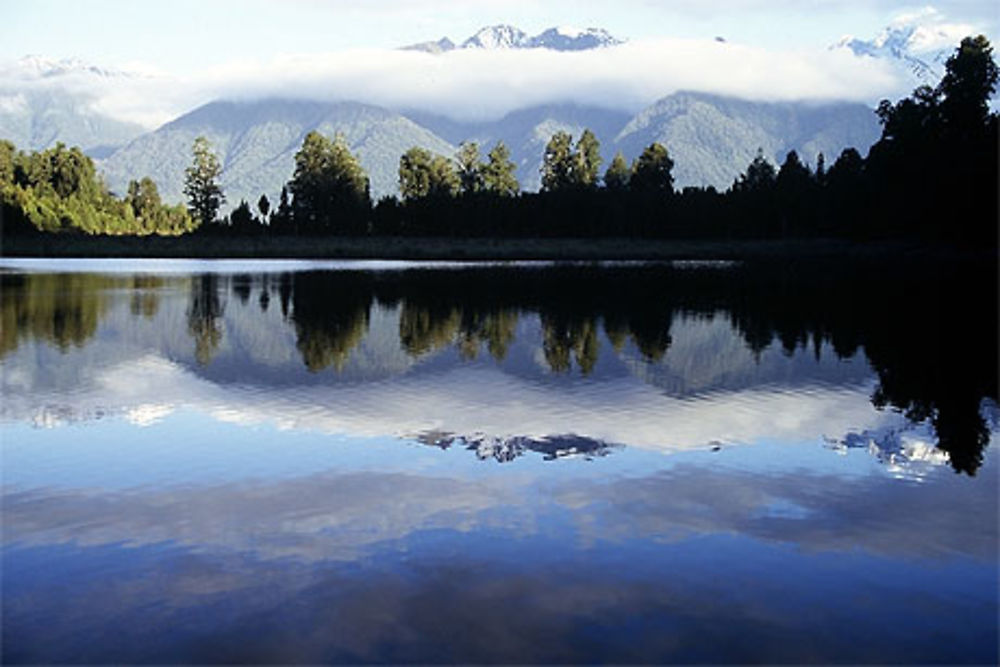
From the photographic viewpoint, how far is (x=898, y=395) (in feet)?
82.7

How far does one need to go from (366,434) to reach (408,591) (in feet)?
29.9

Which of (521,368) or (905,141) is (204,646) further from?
(905,141)

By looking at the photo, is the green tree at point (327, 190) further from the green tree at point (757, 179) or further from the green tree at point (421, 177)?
the green tree at point (757, 179)

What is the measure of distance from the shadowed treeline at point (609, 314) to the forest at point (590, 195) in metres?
30.3

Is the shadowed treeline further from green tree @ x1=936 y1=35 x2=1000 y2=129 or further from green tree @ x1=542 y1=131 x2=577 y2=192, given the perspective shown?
green tree @ x1=542 y1=131 x2=577 y2=192

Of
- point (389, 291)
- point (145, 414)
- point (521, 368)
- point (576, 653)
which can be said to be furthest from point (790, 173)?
point (576, 653)

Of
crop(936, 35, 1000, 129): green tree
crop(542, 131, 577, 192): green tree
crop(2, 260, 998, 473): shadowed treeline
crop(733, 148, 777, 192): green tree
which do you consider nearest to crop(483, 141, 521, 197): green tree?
crop(542, 131, 577, 192): green tree

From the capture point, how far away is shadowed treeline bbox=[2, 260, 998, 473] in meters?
29.2

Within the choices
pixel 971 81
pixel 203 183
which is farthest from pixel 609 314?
pixel 203 183

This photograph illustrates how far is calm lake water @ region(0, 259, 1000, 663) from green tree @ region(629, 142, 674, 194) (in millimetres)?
119849

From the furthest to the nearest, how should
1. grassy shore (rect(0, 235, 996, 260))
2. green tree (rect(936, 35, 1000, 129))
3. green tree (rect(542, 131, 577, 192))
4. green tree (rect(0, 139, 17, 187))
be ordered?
green tree (rect(542, 131, 577, 192)) → green tree (rect(0, 139, 17, 187)) → grassy shore (rect(0, 235, 996, 260)) → green tree (rect(936, 35, 1000, 129))

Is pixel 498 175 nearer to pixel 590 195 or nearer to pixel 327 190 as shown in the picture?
pixel 590 195

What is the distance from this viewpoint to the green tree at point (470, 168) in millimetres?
165625

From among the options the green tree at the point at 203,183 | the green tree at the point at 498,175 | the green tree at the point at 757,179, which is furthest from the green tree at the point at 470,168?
the green tree at the point at 757,179
